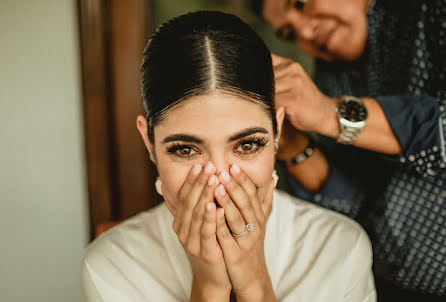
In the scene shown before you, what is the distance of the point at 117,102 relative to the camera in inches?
54.5

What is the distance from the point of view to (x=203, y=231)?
75 cm

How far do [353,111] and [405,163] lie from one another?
0.74 ft

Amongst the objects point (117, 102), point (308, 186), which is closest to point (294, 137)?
point (308, 186)

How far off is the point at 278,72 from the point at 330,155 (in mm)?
614

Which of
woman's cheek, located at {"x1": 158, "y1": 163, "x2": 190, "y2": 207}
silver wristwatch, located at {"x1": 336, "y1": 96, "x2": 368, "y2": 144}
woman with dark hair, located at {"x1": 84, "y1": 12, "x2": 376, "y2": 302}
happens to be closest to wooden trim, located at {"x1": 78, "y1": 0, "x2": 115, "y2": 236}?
woman with dark hair, located at {"x1": 84, "y1": 12, "x2": 376, "y2": 302}

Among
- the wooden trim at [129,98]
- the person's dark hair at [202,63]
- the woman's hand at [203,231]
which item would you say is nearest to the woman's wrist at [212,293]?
the woman's hand at [203,231]

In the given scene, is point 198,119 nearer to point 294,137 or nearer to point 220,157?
point 220,157

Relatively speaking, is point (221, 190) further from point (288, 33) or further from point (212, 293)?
point (288, 33)

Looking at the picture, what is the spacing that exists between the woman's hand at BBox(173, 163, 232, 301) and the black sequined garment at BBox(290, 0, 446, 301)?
0.61 metres

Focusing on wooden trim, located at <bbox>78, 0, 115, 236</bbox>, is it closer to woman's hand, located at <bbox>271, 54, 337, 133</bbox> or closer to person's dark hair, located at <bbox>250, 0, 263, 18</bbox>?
person's dark hair, located at <bbox>250, 0, 263, 18</bbox>

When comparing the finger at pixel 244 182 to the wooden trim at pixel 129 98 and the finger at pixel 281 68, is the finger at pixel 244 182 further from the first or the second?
the wooden trim at pixel 129 98

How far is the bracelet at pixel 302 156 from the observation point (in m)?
1.30

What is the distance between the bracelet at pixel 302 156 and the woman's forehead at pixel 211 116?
548mm

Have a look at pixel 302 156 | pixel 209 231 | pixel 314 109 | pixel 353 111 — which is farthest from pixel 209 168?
pixel 302 156
